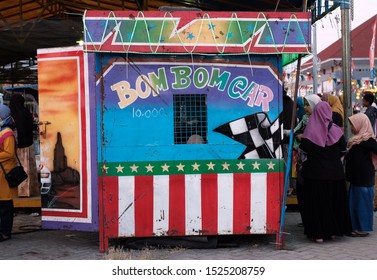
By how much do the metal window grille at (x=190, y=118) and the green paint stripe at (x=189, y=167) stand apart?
26 centimetres

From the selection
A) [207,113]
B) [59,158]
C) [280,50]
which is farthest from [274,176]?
[59,158]

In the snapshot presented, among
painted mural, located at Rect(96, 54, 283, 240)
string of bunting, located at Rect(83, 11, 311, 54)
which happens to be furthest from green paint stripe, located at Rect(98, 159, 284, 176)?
string of bunting, located at Rect(83, 11, 311, 54)

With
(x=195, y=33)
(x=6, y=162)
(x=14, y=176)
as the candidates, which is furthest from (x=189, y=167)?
(x=6, y=162)

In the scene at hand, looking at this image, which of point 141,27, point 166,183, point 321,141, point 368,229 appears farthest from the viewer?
point 368,229

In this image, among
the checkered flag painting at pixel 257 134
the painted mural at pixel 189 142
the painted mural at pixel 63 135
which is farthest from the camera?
the painted mural at pixel 63 135

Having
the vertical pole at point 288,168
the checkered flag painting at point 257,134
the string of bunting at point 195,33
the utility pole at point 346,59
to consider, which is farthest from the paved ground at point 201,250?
the string of bunting at point 195,33

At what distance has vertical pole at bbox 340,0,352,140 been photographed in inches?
268

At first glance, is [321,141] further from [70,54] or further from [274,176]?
[70,54]

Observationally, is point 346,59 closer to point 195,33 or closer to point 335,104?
point 335,104

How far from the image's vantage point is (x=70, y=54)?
5.38 m

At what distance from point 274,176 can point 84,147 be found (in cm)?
221

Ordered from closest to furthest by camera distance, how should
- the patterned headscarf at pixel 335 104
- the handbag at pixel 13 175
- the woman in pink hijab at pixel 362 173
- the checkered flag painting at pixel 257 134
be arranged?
the checkered flag painting at pixel 257 134 < the handbag at pixel 13 175 < the woman in pink hijab at pixel 362 173 < the patterned headscarf at pixel 335 104

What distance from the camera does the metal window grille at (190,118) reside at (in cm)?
514

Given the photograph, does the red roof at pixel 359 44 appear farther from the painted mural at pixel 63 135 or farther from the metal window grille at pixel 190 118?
the painted mural at pixel 63 135
